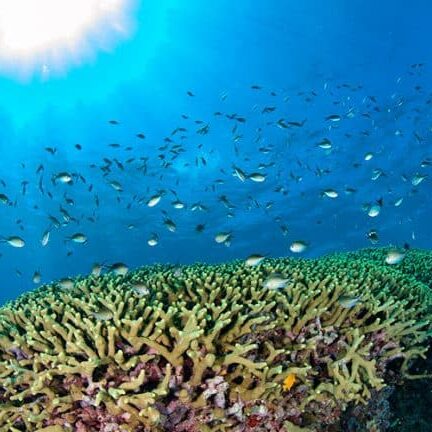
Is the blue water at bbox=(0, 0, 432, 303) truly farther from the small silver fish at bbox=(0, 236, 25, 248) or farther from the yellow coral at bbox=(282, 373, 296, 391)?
the yellow coral at bbox=(282, 373, 296, 391)

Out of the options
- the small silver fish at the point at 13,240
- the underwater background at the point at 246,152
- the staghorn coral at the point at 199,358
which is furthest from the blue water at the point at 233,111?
the staghorn coral at the point at 199,358

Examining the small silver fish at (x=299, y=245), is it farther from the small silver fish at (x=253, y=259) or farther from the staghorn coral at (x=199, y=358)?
the staghorn coral at (x=199, y=358)

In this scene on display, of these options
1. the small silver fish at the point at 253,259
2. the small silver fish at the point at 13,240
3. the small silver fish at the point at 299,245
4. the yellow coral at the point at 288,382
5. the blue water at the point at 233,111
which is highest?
the blue water at the point at 233,111

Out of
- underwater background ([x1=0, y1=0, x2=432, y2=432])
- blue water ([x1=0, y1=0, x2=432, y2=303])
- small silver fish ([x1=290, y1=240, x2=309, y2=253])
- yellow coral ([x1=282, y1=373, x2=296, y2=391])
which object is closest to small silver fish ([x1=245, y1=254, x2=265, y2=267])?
underwater background ([x1=0, y1=0, x2=432, y2=432])

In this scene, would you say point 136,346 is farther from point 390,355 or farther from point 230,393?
point 390,355

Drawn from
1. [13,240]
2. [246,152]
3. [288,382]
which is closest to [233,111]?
[246,152]

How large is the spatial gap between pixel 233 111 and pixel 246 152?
6.01 m

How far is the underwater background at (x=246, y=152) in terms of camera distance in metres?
4.75

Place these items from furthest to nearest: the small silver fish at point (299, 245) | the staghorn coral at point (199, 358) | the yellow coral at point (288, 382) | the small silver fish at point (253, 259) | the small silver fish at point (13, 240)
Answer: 1. the small silver fish at point (13, 240)
2. the small silver fish at point (299, 245)
3. the small silver fish at point (253, 259)
4. the yellow coral at point (288, 382)
5. the staghorn coral at point (199, 358)

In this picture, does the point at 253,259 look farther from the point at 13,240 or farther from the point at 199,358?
the point at 13,240

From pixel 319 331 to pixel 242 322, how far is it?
41.2 inches

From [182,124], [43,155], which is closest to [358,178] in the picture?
[182,124]

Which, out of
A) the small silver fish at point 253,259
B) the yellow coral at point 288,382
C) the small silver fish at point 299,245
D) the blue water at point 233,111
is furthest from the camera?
the blue water at point 233,111

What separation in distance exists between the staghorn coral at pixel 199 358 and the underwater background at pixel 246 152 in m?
0.04
